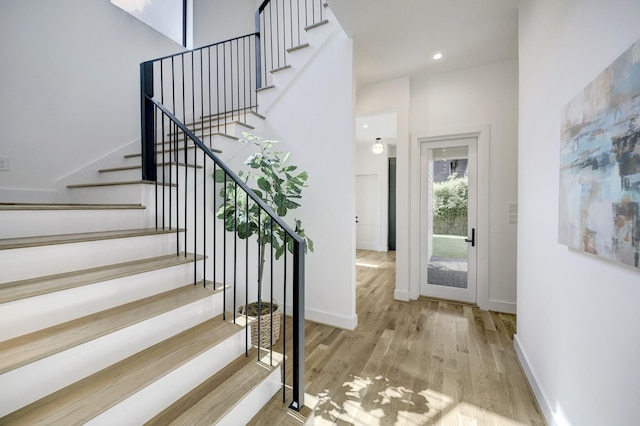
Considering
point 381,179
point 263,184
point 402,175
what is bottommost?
point 263,184

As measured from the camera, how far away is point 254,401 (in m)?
1.44

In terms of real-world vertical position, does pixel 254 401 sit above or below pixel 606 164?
below

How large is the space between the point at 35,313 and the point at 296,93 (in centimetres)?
278

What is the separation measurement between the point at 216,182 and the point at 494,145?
10.5 ft

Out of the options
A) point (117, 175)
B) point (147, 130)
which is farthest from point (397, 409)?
point (117, 175)

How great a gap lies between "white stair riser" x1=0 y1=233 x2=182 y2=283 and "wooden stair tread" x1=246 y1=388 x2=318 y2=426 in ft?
4.45

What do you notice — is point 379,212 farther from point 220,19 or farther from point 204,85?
point 220,19

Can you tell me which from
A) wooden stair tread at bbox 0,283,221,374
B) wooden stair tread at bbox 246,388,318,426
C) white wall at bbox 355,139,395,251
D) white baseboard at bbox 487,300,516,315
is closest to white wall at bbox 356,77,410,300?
white baseboard at bbox 487,300,516,315

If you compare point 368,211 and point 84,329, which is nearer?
point 84,329

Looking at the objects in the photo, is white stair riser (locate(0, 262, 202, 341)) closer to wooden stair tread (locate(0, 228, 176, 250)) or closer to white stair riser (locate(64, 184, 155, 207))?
wooden stair tread (locate(0, 228, 176, 250))

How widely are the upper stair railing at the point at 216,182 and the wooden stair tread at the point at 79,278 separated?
0.71 feet

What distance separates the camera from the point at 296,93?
3.02 meters

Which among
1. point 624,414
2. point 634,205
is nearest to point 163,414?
point 624,414

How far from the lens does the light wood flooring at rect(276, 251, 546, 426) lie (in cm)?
165
